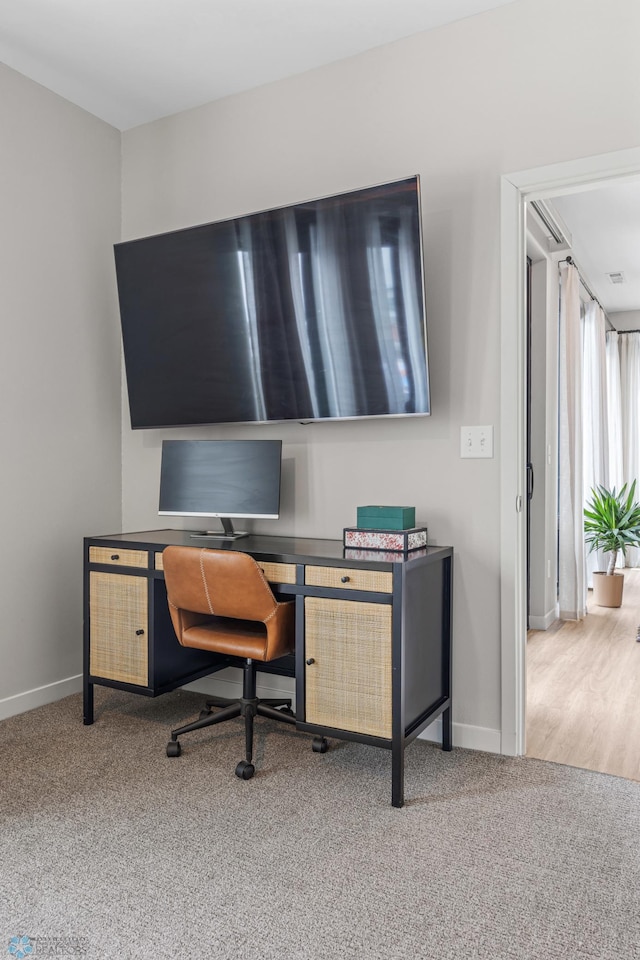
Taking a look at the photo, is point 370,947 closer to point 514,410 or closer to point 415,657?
point 415,657

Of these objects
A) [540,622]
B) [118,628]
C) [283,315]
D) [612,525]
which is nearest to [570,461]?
[612,525]

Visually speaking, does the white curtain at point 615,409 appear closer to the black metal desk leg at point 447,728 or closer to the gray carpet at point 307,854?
the black metal desk leg at point 447,728

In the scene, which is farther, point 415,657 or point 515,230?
point 515,230

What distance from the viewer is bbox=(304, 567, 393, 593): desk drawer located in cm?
222

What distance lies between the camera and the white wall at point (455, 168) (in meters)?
2.42

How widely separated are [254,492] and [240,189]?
141 cm

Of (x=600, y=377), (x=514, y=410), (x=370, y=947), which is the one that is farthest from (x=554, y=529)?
(x=370, y=947)

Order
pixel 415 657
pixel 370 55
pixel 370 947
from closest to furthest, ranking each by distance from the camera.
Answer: pixel 370 947 → pixel 415 657 → pixel 370 55

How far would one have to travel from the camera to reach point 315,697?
2.35m

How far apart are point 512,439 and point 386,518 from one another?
1.81ft

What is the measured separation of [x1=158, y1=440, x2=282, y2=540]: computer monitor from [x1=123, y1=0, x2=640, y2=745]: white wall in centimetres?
19

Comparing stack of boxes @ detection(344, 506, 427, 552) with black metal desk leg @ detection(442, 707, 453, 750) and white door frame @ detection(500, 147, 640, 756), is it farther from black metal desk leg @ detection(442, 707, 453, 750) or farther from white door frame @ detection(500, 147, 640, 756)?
black metal desk leg @ detection(442, 707, 453, 750)

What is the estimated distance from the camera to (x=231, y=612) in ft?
7.88

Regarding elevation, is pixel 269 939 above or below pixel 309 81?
below
